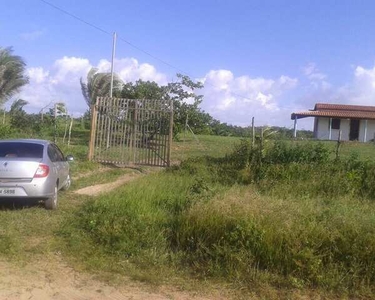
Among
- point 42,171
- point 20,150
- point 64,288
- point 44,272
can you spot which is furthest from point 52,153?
point 64,288

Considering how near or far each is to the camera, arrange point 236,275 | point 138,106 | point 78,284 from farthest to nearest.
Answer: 1. point 138,106
2. point 236,275
3. point 78,284

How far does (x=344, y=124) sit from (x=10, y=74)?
21.8 metres

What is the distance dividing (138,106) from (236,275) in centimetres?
912

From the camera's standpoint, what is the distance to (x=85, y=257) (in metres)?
5.82

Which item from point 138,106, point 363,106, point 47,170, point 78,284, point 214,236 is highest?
point 363,106

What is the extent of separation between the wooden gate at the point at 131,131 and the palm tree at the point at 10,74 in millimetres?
11149

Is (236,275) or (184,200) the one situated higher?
(184,200)

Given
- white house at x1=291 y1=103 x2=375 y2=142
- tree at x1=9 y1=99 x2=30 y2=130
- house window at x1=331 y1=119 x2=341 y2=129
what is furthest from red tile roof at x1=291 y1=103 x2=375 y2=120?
tree at x1=9 y1=99 x2=30 y2=130

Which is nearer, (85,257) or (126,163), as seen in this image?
(85,257)

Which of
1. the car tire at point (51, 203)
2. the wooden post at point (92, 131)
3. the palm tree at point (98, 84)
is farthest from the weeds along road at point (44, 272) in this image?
the palm tree at point (98, 84)

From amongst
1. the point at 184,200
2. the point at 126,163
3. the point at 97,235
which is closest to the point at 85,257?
the point at 97,235

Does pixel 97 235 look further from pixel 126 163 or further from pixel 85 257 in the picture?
pixel 126 163

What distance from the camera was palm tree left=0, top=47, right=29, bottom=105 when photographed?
22.9 metres

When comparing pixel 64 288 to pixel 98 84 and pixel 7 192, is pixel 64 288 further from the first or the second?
pixel 98 84
